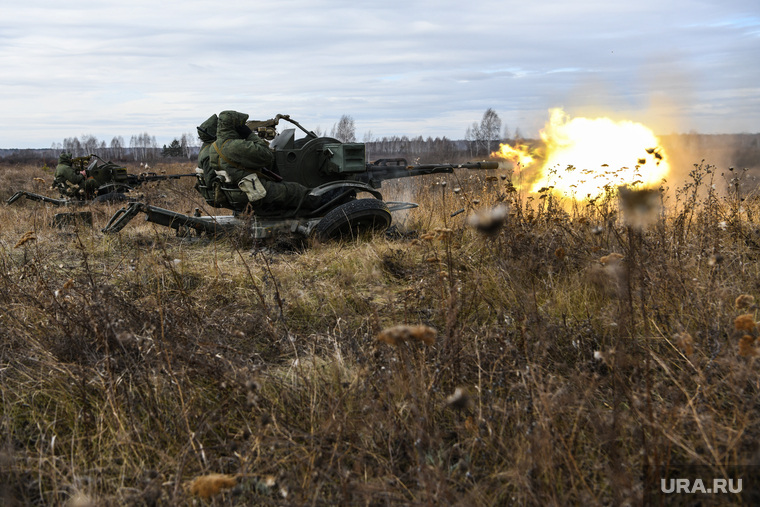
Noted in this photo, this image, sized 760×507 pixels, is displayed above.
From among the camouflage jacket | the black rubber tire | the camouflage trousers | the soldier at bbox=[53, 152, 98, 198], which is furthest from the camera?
the soldier at bbox=[53, 152, 98, 198]

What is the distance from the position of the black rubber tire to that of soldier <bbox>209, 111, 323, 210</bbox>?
842mm

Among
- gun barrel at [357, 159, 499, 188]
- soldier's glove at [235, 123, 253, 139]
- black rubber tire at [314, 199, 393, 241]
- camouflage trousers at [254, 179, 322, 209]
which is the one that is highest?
soldier's glove at [235, 123, 253, 139]

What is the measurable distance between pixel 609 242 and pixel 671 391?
255 centimetres

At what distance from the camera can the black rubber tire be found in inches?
260

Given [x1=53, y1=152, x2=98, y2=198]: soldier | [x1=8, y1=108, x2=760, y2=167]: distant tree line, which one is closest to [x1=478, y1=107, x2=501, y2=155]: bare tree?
[x1=8, y1=108, x2=760, y2=167]: distant tree line

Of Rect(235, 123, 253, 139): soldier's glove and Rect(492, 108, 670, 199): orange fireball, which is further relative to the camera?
Rect(492, 108, 670, 199): orange fireball

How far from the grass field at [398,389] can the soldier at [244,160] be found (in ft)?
7.23

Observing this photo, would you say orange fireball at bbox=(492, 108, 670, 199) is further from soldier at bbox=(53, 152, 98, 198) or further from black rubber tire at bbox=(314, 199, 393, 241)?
soldier at bbox=(53, 152, 98, 198)

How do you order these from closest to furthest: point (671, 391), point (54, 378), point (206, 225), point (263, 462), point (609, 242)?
point (263, 462), point (671, 391), point (54, 378), point (609, 242), point (206, 225)

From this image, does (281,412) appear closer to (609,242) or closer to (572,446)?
(572,446)

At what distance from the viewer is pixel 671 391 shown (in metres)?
2.79

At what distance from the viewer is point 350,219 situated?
6.66m

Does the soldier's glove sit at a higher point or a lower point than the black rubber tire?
higher

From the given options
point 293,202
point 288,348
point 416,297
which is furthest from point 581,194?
point 288,348
